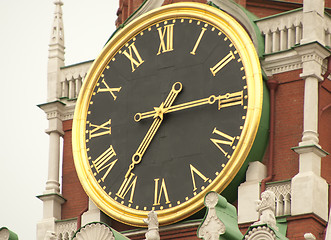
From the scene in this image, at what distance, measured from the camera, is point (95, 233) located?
26375mm

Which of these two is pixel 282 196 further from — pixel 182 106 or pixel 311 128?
pixel 182 106

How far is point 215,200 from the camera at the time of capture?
25656 mm

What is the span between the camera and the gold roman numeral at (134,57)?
28500mm

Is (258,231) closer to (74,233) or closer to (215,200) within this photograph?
(215,200)

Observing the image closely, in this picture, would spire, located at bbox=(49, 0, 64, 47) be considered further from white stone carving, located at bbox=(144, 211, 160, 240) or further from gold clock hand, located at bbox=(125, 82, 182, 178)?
white stone carving, located at bbox=(144, 211, 160, 240)

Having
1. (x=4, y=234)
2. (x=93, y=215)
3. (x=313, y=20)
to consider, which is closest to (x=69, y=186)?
(x=93, y=215)

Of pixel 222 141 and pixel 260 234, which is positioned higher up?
pixel 222 141

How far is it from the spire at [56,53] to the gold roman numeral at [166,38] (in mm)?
2144

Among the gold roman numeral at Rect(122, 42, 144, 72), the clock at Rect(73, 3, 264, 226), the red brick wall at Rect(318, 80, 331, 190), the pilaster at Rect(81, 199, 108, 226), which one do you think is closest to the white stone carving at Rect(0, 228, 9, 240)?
the pilaster at Rect(81, 199, 108, 226)

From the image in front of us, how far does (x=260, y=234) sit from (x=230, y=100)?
3.24 metres

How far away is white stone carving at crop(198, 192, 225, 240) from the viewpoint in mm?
25297

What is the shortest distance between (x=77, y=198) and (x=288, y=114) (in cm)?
375

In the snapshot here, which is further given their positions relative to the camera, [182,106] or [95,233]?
[182,106]

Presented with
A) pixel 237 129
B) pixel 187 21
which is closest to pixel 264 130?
pixel 237 129
